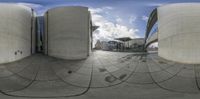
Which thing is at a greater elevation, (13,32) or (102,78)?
(13,32)

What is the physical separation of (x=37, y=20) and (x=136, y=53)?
5.64 m

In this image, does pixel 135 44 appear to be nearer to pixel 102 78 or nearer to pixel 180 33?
pixel 180 33

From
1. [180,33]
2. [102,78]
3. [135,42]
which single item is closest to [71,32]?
[102,78]

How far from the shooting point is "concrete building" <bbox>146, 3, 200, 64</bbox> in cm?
877

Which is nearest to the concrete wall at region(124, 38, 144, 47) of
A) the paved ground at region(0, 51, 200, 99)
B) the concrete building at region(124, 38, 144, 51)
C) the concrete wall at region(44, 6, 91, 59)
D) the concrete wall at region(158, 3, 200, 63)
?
the concrete building at region(124, 38, 144, 51)

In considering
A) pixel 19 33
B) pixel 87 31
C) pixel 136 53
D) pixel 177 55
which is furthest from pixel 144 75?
pixel 19 33

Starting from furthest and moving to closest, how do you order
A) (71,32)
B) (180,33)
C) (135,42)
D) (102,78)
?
(71,32), (180,33), (135,42), (102,78)

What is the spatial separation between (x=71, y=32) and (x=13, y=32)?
277 cm

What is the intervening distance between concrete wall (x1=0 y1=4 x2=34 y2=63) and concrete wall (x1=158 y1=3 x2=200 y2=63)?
6.44 m

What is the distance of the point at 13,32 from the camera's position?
30.0ft

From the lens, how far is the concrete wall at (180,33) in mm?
8773

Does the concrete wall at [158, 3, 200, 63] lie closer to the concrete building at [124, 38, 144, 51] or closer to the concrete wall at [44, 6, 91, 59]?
the concrete building at [124, 38, 144, 51]

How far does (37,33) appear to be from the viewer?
10812 millimetres

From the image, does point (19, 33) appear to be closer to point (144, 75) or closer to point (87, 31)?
point (87, 31)
